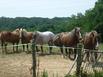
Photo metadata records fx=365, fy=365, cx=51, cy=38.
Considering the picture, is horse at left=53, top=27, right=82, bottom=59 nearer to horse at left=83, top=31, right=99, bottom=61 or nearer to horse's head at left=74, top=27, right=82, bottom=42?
horse's head at left=74, top=27, right=82, bottom=42

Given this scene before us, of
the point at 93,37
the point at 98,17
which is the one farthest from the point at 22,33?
the point at 98,17

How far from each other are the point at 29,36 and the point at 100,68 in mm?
13950

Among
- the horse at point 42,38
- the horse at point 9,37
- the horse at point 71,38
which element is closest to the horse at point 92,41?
the horse at point 71,38

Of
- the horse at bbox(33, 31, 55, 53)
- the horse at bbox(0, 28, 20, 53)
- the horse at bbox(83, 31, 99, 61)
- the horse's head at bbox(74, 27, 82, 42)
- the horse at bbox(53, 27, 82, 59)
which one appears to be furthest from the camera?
the horse at bbox(0, 28, 20, 53)

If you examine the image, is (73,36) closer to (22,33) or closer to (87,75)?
(22,33)

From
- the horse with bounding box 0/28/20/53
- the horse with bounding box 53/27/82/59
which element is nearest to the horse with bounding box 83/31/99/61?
the horse with bounding box 53/27/82/59

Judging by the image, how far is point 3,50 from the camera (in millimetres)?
26094

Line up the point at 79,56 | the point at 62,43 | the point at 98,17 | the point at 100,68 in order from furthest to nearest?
the point at 98,17 → the point at 62,43 → the point at 100,68 → the point at 79,56

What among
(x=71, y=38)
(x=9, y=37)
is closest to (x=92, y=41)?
(x=71, y=38)

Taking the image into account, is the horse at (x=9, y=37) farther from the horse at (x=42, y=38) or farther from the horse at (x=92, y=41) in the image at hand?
the horse at (x=92, y=41)

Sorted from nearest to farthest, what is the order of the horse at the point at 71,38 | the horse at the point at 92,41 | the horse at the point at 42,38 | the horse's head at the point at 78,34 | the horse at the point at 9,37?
the horse at the point at 92,41 < the horse's head at the point at 78,34 < the horse at the point at 71,38 < the horse at the point at 42,38 < the horse at the point at 9,37

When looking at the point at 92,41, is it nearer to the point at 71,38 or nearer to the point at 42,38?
the point at 71,38

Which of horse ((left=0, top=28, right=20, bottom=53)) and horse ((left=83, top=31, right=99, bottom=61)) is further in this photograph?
horse ((left=0, top=28, right=20, bottom=53))

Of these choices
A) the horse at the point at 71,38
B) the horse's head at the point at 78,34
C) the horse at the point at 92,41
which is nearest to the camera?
the horse at the point at 92,41
